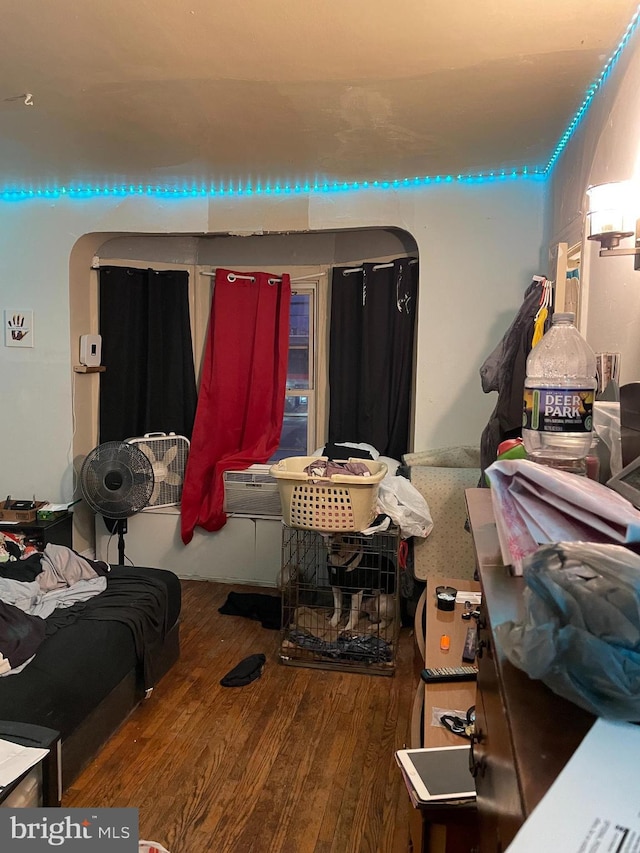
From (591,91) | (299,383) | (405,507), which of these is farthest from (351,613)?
(591,91)

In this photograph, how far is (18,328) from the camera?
12.8 ft

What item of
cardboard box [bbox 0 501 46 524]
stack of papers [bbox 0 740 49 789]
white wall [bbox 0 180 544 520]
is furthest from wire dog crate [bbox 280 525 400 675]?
cardboard box [bbox 0 501 46 524]

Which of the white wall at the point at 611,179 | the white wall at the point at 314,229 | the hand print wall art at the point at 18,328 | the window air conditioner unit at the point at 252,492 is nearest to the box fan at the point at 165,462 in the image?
the window air conditioner unit at the point at 252,492

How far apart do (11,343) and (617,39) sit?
3584 mm

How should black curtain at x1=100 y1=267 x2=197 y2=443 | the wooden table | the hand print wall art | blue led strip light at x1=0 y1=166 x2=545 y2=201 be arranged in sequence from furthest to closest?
1. black curtain at x1=100 y1=267 x2=197 y2=443
2. the hand print wall art
3. blue led strip light at x1=0 y1=166 x2=545 y2=201
4. the wooden table

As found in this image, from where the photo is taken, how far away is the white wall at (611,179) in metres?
1.66

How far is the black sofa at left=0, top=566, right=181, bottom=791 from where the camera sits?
6.53ft

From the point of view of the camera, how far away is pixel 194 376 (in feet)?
14.1

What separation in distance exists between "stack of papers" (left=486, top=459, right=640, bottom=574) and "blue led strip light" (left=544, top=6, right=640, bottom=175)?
169 cm

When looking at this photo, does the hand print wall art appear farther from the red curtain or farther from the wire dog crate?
the wire dog crate

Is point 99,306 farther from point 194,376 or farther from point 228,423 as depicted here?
point 228,423

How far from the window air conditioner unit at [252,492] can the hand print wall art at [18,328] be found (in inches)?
59.8

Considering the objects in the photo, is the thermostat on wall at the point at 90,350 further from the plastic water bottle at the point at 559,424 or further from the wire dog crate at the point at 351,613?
the plastic water bottle at the point at 559,424

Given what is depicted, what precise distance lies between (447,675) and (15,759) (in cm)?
119
